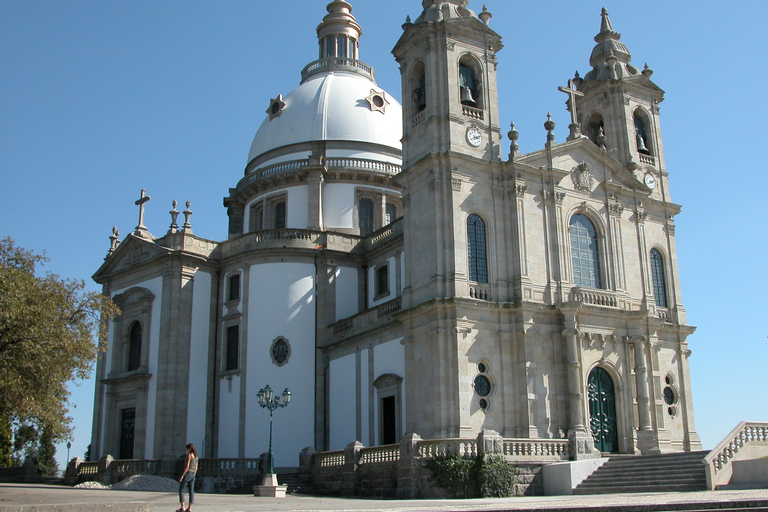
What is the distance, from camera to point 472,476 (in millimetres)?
23188

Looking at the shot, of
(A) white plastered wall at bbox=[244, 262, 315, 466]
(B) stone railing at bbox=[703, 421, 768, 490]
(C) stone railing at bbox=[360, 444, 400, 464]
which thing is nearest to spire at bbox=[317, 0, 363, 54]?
(A) white plastered wall at bbox=[244, 262, 315, 466]

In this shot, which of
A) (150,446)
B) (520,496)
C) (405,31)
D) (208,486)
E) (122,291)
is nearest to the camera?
(520,496)

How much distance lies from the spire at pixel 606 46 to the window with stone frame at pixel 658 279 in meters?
9.43

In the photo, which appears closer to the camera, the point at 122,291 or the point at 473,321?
the point at 473,321

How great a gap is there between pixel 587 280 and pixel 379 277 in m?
9.59

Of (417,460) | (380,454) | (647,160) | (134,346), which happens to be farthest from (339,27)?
(417,460)

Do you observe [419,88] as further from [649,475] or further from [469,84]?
[649,475]

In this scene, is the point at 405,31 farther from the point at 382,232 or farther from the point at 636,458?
the point at 636,458

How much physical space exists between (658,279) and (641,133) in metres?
7.22

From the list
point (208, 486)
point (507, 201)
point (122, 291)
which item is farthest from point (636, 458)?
point (122, 291)

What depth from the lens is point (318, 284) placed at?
3653 centimetres

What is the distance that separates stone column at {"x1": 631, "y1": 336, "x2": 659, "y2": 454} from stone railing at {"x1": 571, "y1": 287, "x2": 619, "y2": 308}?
1643 millimetres

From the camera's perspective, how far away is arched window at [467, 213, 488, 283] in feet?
96.3

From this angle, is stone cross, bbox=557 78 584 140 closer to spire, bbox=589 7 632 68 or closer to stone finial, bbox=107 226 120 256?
spire, bbox=589 7 632 68
